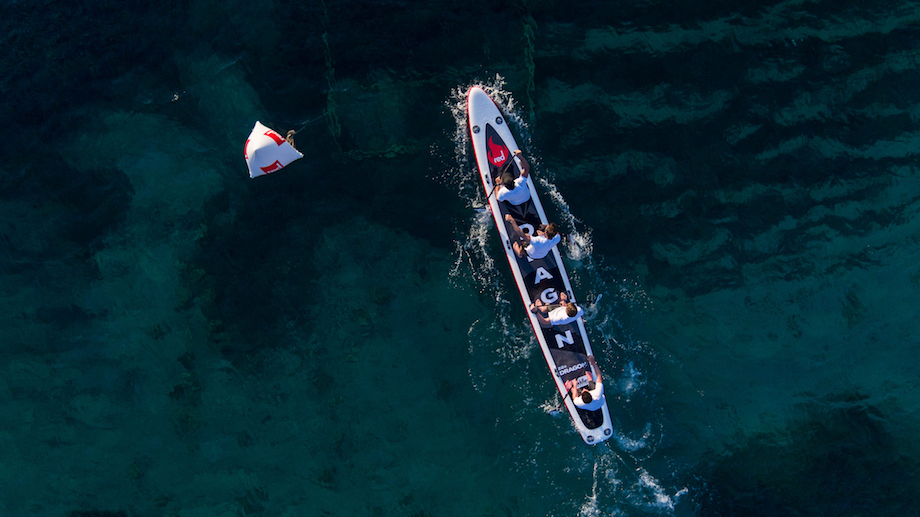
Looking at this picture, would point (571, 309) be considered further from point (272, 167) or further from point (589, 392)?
point (272, 167)

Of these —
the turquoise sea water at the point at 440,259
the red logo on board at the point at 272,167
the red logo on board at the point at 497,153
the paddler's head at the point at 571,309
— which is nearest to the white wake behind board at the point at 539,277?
the red logo on board at the point at 497,153

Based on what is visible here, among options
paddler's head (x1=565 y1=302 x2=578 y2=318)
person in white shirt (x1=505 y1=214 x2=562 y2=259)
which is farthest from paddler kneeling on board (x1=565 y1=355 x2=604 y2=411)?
person in white shirt (x1=505 y1=214 x2=562 y2=259)

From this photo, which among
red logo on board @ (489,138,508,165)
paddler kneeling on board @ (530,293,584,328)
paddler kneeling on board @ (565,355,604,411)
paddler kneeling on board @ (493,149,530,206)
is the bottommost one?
paddler kneeling on board @ (565,355,604,411)

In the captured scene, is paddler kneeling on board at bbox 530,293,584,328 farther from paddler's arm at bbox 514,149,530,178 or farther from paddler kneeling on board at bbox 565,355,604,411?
paddler's arm at bbox 514,149,530,178

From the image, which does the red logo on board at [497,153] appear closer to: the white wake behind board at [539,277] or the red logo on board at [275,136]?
the white wake behind board at [539,277]

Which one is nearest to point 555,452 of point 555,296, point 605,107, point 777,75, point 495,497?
point 495,497

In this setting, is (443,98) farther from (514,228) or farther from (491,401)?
(491,401)
